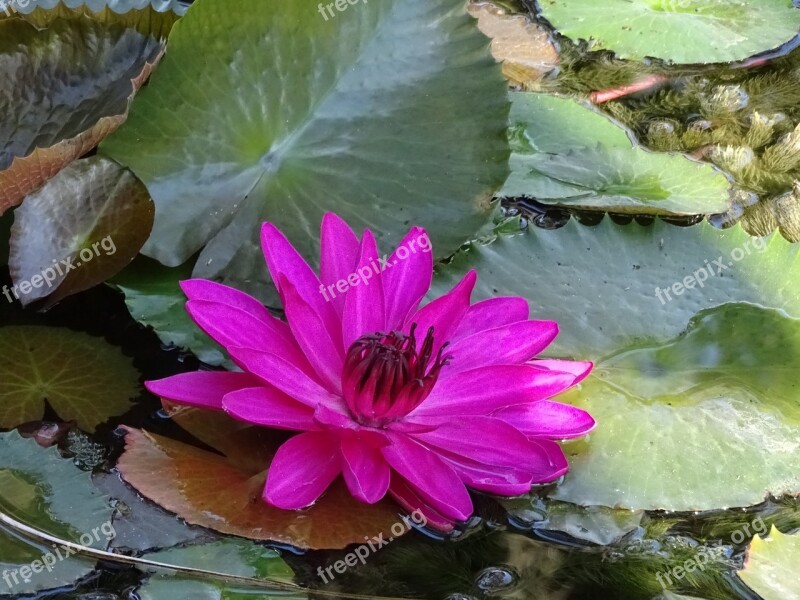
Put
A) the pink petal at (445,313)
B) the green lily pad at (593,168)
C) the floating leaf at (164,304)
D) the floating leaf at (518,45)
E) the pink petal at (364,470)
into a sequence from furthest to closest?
the floating leaf at (518,45) → the green lily pad at (593,168) → the floating leaf at (164,304) → the pink petal at (445,313) → the pink petal at (364,470)

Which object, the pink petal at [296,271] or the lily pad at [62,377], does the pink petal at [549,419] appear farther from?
the lily pad at [62,377]

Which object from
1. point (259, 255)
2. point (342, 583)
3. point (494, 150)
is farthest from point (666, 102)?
point (342, 583)

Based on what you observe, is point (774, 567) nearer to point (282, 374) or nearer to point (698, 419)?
point (698, 419)

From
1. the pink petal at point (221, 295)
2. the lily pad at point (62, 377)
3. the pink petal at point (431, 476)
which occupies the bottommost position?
the pink petal at point (431, 476)

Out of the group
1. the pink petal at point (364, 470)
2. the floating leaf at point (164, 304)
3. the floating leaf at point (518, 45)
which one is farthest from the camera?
the floating leaf at point (518, 45)

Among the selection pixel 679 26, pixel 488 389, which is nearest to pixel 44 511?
pixel 488 389

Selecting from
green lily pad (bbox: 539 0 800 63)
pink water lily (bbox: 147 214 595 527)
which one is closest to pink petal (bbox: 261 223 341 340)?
pink water lily (bbox: 147 214 595 527)

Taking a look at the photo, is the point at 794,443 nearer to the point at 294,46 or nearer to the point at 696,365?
the point at 696,365

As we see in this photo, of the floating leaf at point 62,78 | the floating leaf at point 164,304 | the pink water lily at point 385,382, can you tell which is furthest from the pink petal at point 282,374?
the floating leaf at point 62,78
